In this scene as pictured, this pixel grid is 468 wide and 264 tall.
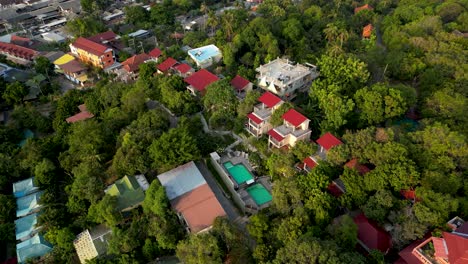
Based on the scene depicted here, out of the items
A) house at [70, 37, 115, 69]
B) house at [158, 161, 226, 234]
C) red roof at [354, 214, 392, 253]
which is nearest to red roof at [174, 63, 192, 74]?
house at [70, 37, 115, 69]

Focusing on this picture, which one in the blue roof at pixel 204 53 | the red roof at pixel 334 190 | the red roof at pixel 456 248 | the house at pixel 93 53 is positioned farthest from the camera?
the house at pixel 93 53

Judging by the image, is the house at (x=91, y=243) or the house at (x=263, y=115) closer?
the house at (x=91, y=243)

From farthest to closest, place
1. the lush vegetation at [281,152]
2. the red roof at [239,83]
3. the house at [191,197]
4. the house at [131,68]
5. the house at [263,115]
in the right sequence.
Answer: the house at [131,68]
the red roof at [239,83]
the house at [263,115]
the house at [191,197]
the lush vegetation at [281,152]

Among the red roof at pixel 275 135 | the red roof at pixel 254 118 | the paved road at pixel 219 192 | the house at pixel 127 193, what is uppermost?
the red roof at pixel 254 118

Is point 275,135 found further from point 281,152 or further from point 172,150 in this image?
point 172,150

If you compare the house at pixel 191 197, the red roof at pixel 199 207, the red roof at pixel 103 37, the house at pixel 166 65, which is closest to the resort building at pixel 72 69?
the red roof at pixel 103 37

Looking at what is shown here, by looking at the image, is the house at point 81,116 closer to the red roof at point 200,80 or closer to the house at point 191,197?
the red roof at point 200,80

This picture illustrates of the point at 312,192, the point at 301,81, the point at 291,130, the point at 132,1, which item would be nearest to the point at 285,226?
the point at 312,192
